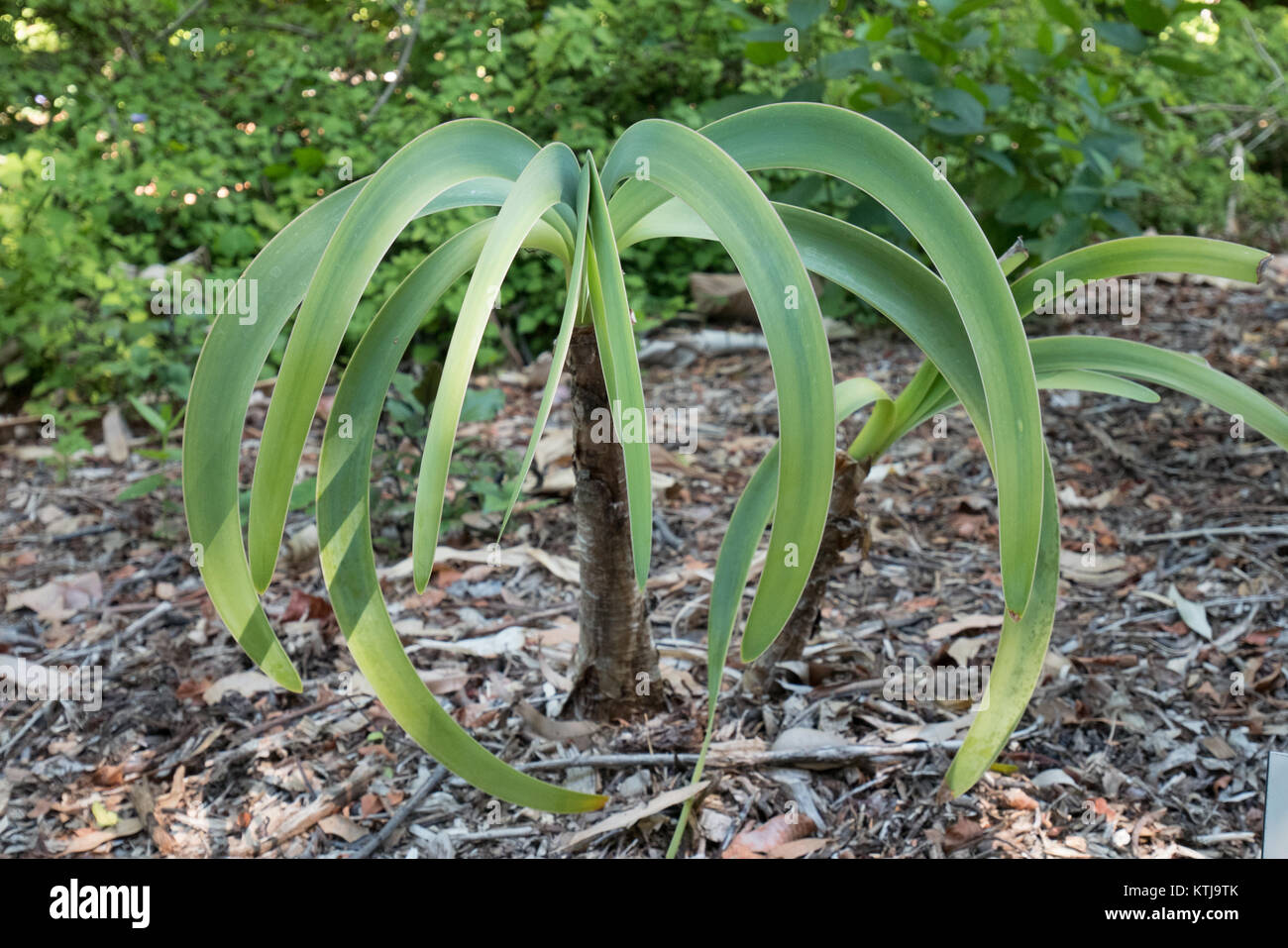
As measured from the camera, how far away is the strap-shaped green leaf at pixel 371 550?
1.05 metres

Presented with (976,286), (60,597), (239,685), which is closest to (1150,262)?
(976,286)

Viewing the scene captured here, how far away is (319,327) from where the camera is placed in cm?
93

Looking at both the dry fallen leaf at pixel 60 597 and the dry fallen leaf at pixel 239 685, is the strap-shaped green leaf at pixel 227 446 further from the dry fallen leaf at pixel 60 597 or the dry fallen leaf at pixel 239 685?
the dry fallen leaf at pixel 60 597

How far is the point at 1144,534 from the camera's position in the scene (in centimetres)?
212

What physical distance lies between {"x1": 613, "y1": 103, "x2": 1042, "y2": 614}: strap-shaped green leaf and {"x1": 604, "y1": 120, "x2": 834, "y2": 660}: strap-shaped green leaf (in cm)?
6

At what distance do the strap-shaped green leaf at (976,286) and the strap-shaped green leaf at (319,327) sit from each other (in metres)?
0.29

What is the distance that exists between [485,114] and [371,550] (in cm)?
279

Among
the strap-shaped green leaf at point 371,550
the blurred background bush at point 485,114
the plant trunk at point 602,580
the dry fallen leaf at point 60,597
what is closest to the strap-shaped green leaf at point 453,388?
the strap-shaped green leaf at point 371,550

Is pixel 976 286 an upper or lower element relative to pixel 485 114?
lower

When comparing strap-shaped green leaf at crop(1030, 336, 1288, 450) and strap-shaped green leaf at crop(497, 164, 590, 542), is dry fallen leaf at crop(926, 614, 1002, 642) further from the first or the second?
strap-shaped green leaf at crop(497, 164, 590, 542)

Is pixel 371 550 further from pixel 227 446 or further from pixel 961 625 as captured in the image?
pixel 961 625

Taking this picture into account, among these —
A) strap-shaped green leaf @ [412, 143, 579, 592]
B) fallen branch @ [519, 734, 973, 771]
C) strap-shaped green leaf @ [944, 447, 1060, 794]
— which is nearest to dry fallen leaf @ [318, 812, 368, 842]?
fallen branch @ [519, 734, 973, 771]

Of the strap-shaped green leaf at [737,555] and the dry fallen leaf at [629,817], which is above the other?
the strap-shaped green leaf at [737,555]

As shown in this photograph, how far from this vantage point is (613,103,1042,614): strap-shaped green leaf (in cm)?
90
